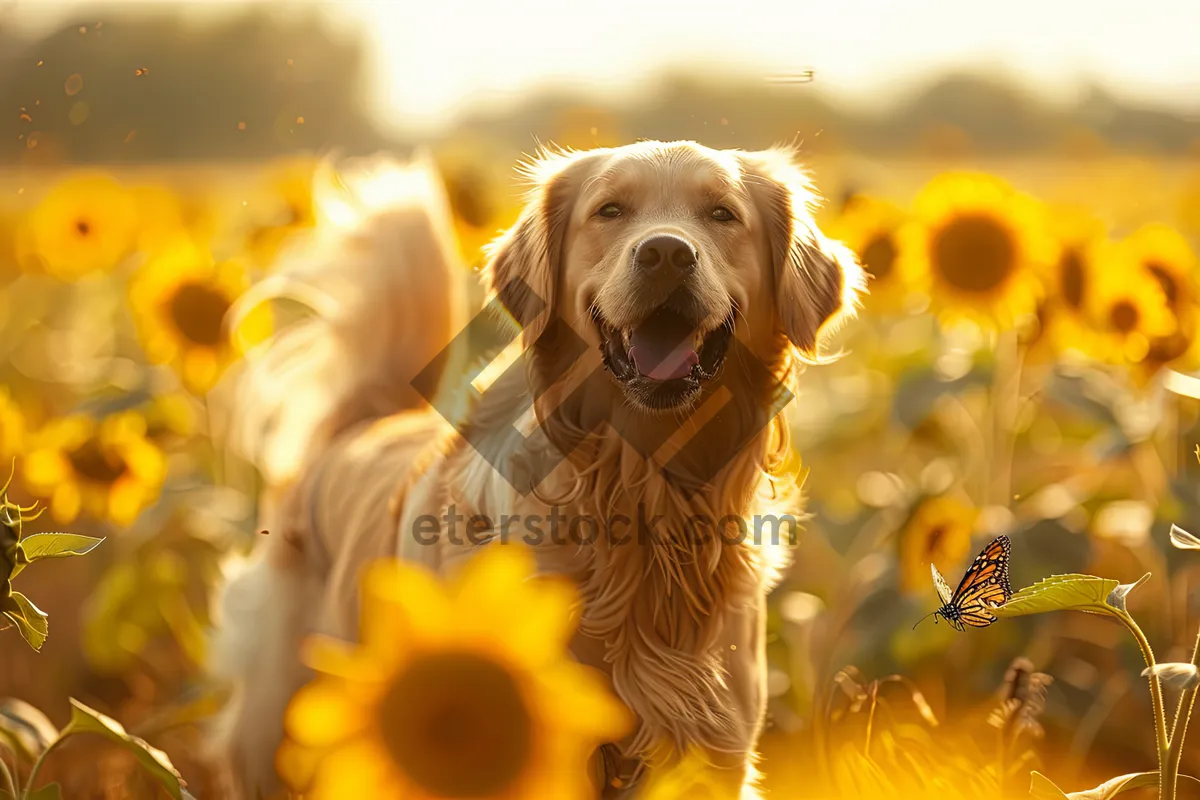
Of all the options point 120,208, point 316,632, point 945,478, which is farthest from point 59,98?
point 945,478

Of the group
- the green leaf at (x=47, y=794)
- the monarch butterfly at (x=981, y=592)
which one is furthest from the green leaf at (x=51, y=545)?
the monarch butterfly at (x=981, y=592)

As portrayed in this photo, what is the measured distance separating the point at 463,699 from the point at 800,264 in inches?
68.1

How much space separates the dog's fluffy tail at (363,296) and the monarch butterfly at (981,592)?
214 centimetres

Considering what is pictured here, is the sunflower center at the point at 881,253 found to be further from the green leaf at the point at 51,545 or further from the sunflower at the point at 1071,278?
the green leaf at the point at 51,545

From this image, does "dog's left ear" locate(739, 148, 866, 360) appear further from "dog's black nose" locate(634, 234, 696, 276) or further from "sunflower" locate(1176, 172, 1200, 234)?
"sunflower" locate(1176, 172, 1200, 234)

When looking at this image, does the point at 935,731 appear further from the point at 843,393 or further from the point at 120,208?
the point at 120,208

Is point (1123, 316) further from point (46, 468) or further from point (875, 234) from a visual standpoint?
point (46, 468)

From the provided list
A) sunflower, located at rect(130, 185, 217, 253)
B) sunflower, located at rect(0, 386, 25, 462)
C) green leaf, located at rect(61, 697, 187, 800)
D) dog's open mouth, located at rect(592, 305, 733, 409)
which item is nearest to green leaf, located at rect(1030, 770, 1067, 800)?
dog's open mouth, located at rect(592, 305, 733, 409)

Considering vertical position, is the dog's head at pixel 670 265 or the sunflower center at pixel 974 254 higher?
the dog's head at pixel 670 265

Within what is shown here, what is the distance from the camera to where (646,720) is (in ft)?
6.82

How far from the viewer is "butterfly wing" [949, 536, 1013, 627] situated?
1.23 m

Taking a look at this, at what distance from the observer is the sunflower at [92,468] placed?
2775 millimetres

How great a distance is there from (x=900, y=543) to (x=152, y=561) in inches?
105

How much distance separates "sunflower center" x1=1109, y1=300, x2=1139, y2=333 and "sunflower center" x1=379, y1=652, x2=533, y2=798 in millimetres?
2605
